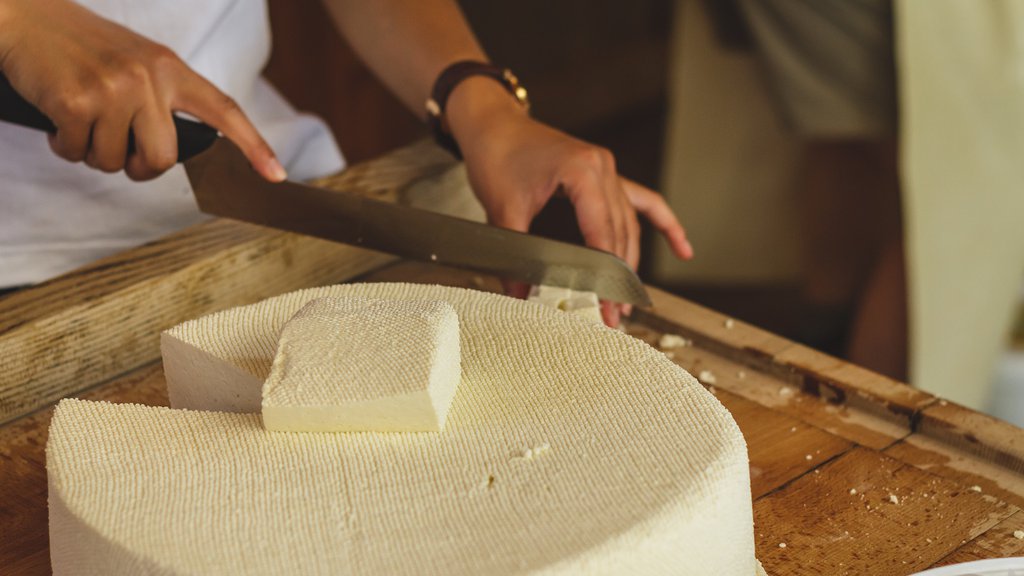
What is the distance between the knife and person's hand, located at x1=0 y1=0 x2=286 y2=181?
0.06 ft

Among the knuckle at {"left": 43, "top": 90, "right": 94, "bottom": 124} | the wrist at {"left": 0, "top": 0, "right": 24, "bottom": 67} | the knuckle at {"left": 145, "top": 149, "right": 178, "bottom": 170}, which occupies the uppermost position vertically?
the wrist at {"left": 0, "top": 0, "right": 24, "bottom": 67}

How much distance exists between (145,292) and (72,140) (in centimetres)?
17

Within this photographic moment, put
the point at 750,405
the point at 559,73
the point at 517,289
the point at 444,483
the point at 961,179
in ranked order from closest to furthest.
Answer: the point at 444,483, the point at 750,405, the point at 517,289, the point at 961,179, the point at 559,73

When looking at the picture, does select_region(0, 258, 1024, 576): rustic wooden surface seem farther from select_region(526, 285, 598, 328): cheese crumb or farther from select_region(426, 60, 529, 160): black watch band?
select_region(426, 60, 529, 160): black watch band

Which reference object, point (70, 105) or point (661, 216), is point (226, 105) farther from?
point (661, 216)

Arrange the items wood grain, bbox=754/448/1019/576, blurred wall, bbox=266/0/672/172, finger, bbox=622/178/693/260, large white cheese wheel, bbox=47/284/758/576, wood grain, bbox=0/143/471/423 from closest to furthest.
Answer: large white cheese wheel, bbox=47/284/758/576 → wood grain, bbox=754/448/1019/576 → wood grain, bbox=0/143/471/423 → finger, bbox=622/178/693/260 → blurred wall, bbox=266/0/672/172

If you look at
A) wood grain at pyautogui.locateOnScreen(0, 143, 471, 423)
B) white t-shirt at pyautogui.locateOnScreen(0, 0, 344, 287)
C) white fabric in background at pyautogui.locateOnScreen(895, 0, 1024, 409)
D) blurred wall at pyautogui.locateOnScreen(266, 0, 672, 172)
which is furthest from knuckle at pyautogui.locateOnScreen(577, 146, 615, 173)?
blurred wall at pyautogui.locateOnScreen(266, 0, 672, 172)

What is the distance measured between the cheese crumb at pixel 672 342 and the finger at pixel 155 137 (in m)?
0.51

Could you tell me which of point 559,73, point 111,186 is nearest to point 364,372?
point 111,186

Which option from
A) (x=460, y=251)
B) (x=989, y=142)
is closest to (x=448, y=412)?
(x=460, y=251)

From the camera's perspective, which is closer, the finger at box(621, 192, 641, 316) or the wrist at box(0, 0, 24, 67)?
the wrist at box(0, 0, 24, 67)

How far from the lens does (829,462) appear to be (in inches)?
39.5

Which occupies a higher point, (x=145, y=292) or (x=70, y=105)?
(x=70, y=105)

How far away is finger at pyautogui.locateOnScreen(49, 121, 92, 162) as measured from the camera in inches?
44.6
